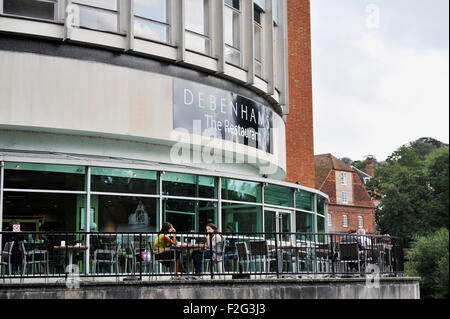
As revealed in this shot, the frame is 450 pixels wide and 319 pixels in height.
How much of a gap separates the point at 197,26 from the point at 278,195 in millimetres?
6516

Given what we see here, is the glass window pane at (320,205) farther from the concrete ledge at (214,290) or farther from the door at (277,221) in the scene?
the concrete ledge at (214,290)

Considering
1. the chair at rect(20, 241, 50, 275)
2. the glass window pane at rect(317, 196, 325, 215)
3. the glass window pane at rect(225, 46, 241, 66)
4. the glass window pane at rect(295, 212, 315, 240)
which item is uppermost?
the glass window pane at rect(225, 46, 241, 66)

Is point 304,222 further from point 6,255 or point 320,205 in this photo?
point 6,255

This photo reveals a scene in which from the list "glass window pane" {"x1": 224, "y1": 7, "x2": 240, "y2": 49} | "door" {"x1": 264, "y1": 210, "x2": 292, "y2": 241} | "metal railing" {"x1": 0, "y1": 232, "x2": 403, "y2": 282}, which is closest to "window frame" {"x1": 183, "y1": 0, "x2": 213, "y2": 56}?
"glass window pane" {"x1": 224, "y1": 7, "x2": 240, "y2": 49}

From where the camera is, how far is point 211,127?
2383cm

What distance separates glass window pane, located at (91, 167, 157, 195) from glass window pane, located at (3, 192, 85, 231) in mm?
660

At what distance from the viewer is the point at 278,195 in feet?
85.2

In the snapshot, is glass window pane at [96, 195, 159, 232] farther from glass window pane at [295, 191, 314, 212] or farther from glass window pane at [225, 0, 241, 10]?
glass window pane at [225, 0, 241, 10]

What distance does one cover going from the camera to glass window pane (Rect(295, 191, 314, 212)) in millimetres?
27062

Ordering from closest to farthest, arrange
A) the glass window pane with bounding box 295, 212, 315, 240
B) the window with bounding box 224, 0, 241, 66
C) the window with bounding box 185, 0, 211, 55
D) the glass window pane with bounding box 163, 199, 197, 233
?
1. the glass window pane with bounding box 163, 199, 197, 233
2. the window with bounding box 185, 0, 211, 55
3. the window with bounding box 224, 0, 241, 66
4. the glass window pane with bounding box 295, 212, 315, 240

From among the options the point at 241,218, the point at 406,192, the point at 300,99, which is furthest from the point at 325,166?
the point at 241,218

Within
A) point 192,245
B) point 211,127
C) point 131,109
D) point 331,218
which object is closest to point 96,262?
point 192,245

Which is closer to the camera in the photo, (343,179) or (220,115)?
(220,115)
